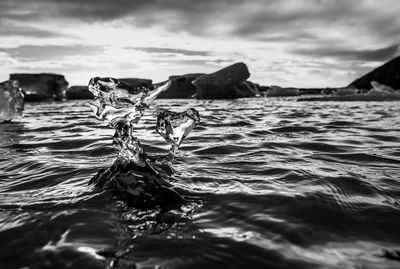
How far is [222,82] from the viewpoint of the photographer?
2905 cm

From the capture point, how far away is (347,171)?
3.36 metres

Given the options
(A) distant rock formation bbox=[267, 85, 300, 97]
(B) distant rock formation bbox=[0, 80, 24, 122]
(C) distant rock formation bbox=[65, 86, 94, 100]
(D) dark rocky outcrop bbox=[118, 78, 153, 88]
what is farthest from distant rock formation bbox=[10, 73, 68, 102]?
(B) distant rock formation bbox=[0, 80, 24, 122]

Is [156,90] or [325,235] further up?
Answer: [156,90]

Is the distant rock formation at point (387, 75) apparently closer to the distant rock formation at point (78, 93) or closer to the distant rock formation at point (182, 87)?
the distant rock formation at point (182, 87)

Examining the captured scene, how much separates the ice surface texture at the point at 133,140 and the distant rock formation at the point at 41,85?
35125mm

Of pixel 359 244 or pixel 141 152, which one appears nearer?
pixel 359 244

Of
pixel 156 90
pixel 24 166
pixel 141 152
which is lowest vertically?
pixel 24 166

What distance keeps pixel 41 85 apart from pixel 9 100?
2860cm

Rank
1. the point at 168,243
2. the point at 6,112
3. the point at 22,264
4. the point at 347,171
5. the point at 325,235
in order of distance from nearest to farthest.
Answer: the point at 22,264 < the point at 168,243 < the point at 325,235 < the point at 347,171 < the point at 6,112

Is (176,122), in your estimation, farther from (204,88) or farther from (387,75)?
(387,75)

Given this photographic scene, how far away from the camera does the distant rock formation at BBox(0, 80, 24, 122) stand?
932cm

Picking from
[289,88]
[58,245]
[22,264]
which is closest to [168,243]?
[58,245]

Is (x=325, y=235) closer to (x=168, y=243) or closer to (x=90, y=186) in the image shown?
(x=168, y=243)

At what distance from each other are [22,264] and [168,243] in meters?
0.68
